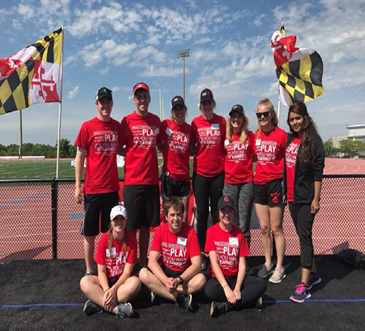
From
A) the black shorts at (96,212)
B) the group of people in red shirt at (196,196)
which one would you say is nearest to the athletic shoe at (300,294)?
the group of people in red shirt at (196,196)

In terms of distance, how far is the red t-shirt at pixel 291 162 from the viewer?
3.08 meters

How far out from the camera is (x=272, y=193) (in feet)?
10.9

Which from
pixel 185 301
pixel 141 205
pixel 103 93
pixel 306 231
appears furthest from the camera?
pixel 141 205

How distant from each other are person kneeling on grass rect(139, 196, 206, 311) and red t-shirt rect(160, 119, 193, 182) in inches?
23.6

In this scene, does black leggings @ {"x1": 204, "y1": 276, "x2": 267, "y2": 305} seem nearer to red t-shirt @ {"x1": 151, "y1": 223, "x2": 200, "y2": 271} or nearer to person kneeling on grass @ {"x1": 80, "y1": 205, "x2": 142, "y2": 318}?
red t-shirt @ {"x1": 151, "y1": 223, "x2": 200, "y2": 271}

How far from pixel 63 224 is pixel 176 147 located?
482 centimetres

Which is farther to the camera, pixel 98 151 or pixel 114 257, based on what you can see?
pixel 98 151

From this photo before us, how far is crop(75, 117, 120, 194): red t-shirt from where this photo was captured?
129 inches

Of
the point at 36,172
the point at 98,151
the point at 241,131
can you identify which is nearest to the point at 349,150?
the point at 36,172

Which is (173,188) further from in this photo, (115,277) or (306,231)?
(306,231)

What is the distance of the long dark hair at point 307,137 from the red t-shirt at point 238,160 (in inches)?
25.9

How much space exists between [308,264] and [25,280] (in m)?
3.55

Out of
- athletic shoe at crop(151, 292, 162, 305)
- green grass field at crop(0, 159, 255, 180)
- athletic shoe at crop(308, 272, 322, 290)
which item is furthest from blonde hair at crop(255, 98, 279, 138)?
green grass field at crop(0, 159, 255, 180)

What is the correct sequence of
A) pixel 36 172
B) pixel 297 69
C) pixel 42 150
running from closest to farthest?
pixel 297 69 < pixel 36 172 < pixel 42 150
